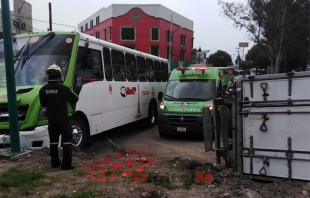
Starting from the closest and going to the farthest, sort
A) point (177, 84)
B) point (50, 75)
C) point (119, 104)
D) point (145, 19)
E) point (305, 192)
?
point (305, 192)
point (50, 75)
point (119, 104)
point (177, 84)
point (145, 19)

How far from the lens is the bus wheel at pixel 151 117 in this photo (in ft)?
38.1

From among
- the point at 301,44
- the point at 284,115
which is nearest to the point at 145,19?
the point at 301,44

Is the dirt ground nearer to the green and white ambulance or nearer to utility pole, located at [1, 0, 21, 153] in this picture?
utility pole, located at [1, 0, 21, 153]

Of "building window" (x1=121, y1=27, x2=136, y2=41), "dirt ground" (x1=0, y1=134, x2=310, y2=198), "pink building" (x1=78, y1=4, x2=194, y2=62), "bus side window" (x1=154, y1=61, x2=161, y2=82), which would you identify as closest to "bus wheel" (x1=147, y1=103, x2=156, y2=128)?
"bus side window" (x1=154, y1=61, x2=161, y2=82)

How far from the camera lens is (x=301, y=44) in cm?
3045

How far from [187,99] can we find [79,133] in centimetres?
388

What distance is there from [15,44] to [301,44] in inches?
1186

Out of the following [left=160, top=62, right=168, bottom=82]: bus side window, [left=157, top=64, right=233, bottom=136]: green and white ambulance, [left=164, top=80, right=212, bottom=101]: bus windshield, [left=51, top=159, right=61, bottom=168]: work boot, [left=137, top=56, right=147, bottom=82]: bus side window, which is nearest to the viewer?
[left=51, top=159, right=61, bottom=168]: work boot

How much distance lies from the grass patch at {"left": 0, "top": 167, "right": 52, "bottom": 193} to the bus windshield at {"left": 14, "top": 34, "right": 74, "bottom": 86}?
221 centimetres

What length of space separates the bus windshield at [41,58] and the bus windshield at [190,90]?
13.3 feet

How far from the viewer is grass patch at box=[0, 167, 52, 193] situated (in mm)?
4222

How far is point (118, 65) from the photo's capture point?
895 centimetres

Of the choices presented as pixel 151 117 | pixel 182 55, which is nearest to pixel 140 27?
pixel 182 55

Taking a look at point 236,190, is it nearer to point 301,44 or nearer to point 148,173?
point 148,173
